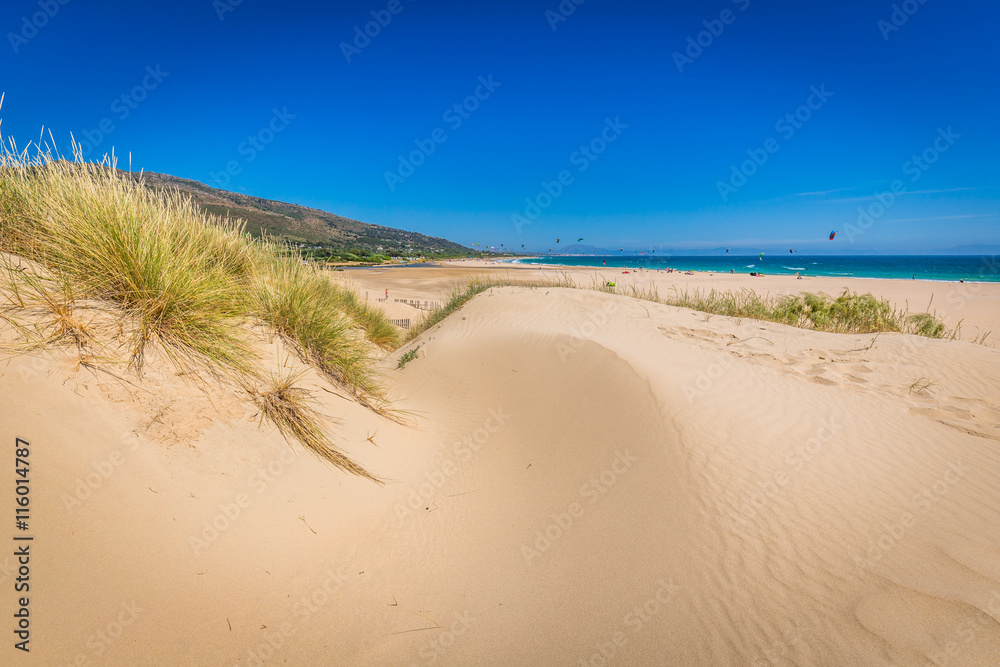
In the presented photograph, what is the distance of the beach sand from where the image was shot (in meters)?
1.90

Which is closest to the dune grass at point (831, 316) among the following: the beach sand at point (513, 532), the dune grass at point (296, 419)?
the beach sand at point (513, 532)

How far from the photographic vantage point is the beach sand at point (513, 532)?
6.23 ft

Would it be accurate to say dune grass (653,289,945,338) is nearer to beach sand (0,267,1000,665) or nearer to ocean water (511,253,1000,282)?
beach sand (0,267,1000,665)

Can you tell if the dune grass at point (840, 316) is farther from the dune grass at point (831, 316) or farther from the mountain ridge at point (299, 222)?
the mountain ridge at point (299, 222)

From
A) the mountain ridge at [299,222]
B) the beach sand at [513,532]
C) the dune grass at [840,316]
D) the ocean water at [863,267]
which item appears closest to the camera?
the beach sand at [513,532]

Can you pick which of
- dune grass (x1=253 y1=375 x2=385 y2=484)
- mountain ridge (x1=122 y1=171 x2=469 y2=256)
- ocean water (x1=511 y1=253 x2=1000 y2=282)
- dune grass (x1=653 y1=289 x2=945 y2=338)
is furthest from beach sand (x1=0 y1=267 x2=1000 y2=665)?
mountain ridge (x1=122 y1=171 x2=469 y2=256)

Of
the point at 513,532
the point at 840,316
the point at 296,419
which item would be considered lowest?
the point at 513,532

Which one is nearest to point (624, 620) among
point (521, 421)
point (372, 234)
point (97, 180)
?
point (521, 421)

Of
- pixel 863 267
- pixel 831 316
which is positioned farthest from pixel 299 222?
pixel 863 267

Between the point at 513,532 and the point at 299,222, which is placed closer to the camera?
the point at 513,532

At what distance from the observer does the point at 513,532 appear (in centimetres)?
307

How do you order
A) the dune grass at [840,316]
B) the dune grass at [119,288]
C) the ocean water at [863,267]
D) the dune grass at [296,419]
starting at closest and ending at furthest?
the dune grass at [119,288]
the dune grass at [296,419]
the dune grass at [840,316]
the ocean water at [863,267]

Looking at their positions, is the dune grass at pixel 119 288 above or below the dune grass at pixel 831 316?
above

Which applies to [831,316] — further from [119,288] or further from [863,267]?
[863,267]
